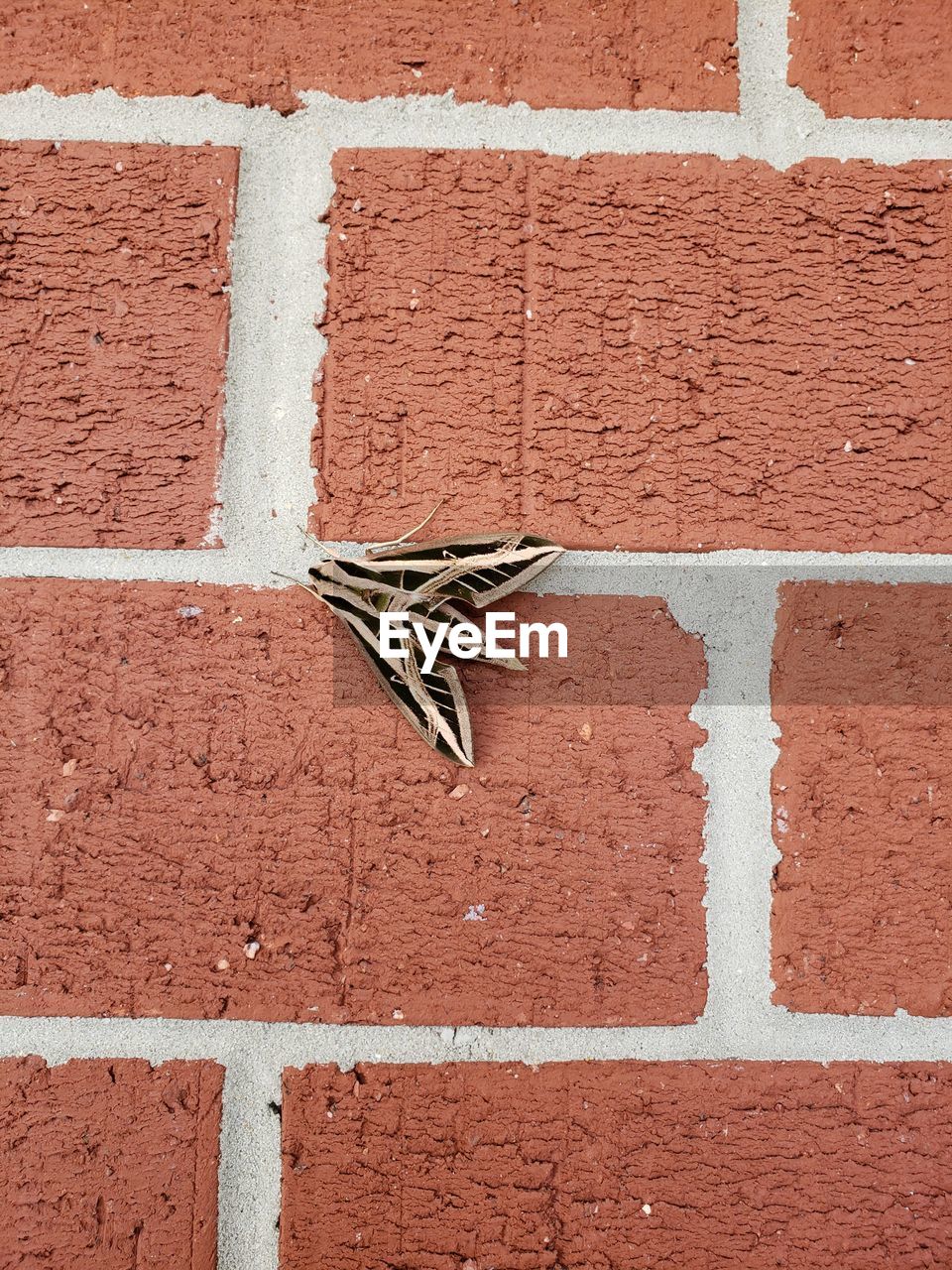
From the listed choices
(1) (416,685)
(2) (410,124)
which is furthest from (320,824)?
(2) (410,124)

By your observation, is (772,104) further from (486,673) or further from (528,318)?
(486,673)

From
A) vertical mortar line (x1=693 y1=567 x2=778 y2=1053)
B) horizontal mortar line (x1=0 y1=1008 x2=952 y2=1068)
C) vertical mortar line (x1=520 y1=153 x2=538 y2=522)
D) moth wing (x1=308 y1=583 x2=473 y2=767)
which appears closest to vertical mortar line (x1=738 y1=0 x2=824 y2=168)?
vertical mortar line (x1=520 y1=153 x2=538 y2=522)

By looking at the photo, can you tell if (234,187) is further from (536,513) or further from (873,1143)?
(873,1143)

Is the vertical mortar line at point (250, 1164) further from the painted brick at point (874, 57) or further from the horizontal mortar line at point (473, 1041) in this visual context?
the painted brick at point (874, 57)

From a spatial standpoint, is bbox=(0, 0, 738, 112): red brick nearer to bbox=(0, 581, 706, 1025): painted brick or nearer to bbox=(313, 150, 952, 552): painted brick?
bbox=(313, 150, 952, 552): painted brick

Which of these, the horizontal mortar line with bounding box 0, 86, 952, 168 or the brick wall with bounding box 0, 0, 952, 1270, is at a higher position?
the horizontal mortar line with bounding box 0, 86, 952, 168

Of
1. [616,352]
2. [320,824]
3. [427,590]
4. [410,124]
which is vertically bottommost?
[320,824]
